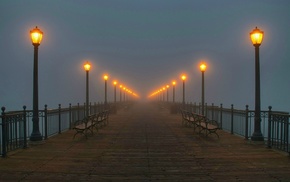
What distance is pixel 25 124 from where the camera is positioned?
11.7m

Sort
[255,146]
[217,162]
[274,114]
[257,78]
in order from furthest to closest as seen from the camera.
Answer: [257,78] → [255,146] → [274,114] → [217,162]

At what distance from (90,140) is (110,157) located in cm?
434

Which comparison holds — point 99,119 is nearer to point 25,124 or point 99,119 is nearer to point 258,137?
point 25,124

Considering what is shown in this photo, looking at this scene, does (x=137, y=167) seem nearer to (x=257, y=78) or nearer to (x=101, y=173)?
(x=101, y=173)

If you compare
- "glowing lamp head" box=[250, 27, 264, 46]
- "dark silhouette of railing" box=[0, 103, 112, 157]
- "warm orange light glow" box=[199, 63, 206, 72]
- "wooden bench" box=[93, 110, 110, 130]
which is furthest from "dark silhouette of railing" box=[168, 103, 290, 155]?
"dark silhouette of railing" box=[0, 103, 112, 157]

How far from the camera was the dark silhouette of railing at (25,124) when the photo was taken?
397 inches

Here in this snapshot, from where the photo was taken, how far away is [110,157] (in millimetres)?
10008

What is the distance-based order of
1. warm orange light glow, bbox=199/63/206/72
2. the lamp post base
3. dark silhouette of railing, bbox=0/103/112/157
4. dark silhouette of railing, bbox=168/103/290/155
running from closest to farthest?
dark silhouette of railing, bbox=0/103/112/157 < dark silhouette of railing, bbox=168/103/290/155 < the lamp post base < warm orange light glow, bbox=199/63/206/72

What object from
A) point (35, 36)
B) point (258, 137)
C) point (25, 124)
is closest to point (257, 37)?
point (258, 137)

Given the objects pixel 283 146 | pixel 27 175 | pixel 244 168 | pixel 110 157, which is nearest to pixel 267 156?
pixel 283 146

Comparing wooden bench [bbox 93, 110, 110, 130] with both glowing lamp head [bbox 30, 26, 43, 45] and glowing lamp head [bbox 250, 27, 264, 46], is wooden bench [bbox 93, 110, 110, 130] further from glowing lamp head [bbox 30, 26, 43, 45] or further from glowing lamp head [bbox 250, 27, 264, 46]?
glowing lamp head [bbox 250, 27, 264, 46]

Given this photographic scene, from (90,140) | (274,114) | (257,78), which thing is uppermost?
(257,78)

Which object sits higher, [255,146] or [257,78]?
[257,78]

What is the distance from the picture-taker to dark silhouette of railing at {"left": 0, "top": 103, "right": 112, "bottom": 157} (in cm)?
1009
